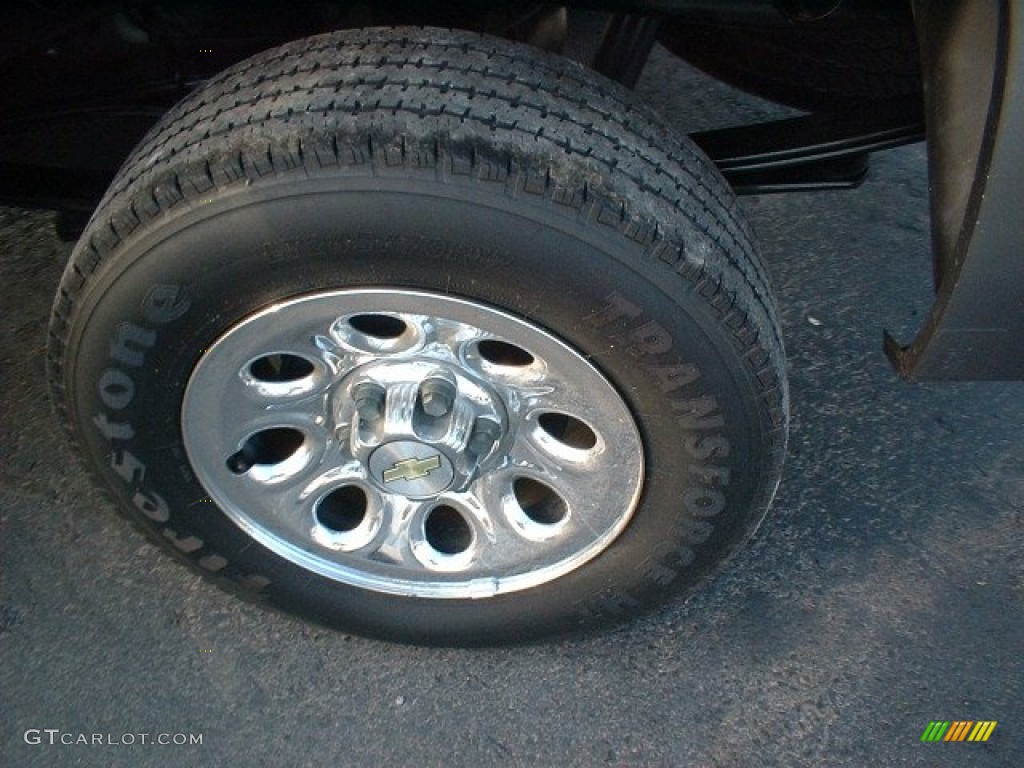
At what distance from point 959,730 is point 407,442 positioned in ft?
4.02

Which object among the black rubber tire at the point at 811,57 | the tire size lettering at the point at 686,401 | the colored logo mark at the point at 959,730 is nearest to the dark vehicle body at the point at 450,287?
the tire size lettering at the point at 686,401

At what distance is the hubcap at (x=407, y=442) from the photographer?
174 centimetres

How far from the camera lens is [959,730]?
2.12 m

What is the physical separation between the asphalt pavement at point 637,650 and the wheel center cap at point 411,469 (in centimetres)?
43

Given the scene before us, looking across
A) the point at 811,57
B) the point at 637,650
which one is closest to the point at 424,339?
the point at 637,650

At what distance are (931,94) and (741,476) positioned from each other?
67 cm

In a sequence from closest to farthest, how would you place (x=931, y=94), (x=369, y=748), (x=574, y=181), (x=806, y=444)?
(x=574, y=181)
(x=931, y=94)
(x=369, y=748)
(x=806, y=444)

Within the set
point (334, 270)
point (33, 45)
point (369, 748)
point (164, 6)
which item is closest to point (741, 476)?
point (334, 270)

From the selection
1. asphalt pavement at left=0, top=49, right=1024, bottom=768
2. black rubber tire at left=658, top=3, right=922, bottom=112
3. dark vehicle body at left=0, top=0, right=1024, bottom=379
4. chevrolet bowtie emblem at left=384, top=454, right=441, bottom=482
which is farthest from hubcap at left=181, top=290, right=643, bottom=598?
black rubber tire at left=658, top=3, right=922, bottom=112

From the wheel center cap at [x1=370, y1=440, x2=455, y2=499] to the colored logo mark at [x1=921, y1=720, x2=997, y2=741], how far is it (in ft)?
3.51

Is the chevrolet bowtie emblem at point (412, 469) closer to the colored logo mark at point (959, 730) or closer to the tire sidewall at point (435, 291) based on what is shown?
the tire sidewall at point (435, 291)

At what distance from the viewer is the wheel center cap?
1.91m

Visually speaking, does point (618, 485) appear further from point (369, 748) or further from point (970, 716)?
point (970, 716)

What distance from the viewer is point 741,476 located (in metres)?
1.83
